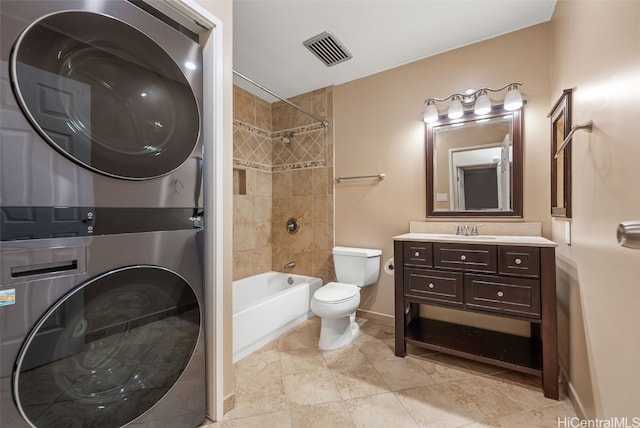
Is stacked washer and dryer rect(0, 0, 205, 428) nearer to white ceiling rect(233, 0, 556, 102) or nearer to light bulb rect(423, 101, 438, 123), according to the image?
white ceiling rect(233, 0, 556, 102)

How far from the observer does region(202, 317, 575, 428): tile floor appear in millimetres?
1281

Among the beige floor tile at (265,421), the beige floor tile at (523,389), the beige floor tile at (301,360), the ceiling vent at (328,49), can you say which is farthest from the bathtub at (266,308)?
the ceiling vent at (328,49)

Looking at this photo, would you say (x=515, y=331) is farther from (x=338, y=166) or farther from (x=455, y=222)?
(x=338, y=166)

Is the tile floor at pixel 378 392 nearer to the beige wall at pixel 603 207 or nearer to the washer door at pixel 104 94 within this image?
the beige wall at pixel 603 207

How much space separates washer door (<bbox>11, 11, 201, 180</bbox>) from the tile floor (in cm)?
129

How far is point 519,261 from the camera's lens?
150 centimetres

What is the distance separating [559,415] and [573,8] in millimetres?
2095

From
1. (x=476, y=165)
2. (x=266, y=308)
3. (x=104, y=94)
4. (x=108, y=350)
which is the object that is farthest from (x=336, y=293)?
(x=104, y=94)

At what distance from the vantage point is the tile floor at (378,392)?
128cm

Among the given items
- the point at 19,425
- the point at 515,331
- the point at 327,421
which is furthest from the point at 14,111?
the point at 515,331

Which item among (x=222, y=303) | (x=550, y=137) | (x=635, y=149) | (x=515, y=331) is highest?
(x=550, y=137)

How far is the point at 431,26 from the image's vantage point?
1836mm

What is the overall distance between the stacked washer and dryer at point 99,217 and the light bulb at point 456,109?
1.81 meters

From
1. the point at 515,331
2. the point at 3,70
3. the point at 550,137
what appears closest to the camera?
the point at 3,70
